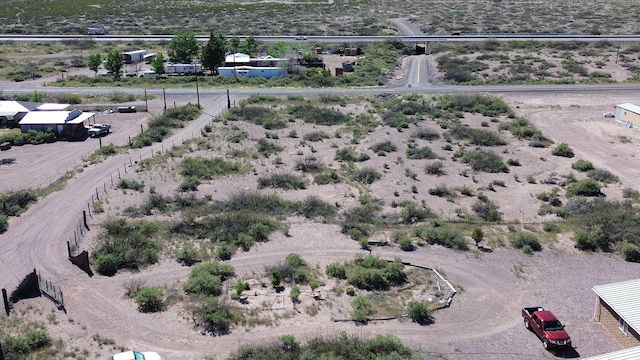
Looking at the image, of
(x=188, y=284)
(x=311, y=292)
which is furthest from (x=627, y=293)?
(x=188, y=284)

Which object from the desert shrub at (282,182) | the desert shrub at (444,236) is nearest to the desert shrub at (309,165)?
the desert shrub at (282,182)

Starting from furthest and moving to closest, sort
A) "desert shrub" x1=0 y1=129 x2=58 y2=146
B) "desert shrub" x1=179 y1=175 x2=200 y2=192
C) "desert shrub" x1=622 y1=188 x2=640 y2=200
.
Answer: "desert shrub" x1=0 y1=129 x2=58 y2=146
"desert shrub" x1=179 y1=175 x2=200 y2=192
"desert shrub" x1=622 y1=188 x2=640 y2=200

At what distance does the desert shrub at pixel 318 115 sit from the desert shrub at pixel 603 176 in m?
25.5

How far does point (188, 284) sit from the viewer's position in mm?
29391

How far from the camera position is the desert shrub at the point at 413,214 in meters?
38.4

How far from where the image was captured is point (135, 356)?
22.8 metres

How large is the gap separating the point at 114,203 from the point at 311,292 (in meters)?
18.1

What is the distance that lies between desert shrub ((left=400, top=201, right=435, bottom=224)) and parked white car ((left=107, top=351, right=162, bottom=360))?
1943 centimetres

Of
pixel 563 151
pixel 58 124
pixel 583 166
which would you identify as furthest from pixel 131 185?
pixel 563 151

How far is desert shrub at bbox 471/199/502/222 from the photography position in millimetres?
38812

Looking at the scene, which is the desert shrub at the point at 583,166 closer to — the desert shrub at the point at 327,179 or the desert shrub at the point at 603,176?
the desert shrub at the point at 603,176

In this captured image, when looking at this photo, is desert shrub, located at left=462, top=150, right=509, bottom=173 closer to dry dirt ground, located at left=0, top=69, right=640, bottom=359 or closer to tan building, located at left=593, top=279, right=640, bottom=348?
dry dirt ground, located at left=0, top=69, right=640, bottom=359

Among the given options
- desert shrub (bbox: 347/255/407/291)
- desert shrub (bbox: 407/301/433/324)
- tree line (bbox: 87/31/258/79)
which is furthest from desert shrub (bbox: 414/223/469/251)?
tree line (bbox: 87/31/258/79)

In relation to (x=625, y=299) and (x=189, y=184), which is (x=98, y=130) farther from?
(x=625, y=299)
